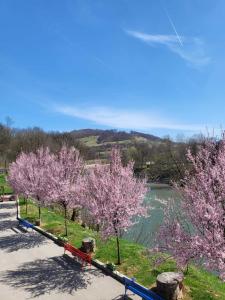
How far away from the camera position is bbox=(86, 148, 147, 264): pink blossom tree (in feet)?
52.0

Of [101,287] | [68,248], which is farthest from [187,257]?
[68,248]

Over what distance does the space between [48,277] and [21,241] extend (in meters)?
6.82

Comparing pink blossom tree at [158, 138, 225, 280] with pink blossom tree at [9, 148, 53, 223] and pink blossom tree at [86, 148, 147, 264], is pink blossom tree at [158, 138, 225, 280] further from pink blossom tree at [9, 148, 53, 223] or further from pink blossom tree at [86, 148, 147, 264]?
pink blossom tree at [9, 148, 53, 223]

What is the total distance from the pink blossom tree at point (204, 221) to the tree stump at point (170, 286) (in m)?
1.15

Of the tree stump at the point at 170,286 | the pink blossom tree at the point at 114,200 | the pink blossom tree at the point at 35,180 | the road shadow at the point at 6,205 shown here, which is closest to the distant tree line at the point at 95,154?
the road shadow at the point at 6,205

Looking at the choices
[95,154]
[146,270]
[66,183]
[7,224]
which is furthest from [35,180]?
[95,154]

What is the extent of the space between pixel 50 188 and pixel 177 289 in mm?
12401

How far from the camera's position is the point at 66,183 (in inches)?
853

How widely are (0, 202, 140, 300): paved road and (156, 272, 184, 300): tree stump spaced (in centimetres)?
155

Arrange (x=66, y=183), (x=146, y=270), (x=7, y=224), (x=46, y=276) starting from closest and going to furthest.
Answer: (x=146, y=270)
(x=46, y=276)
(x=66, y=183)
(x=7, y=224)

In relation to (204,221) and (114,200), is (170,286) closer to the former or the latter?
(204,221)

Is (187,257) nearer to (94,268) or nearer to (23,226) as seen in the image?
(94,268)

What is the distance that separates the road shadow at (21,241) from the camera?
791 inches

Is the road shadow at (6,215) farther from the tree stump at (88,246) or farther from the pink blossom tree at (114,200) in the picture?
the pink blossom tree at (114,200)
